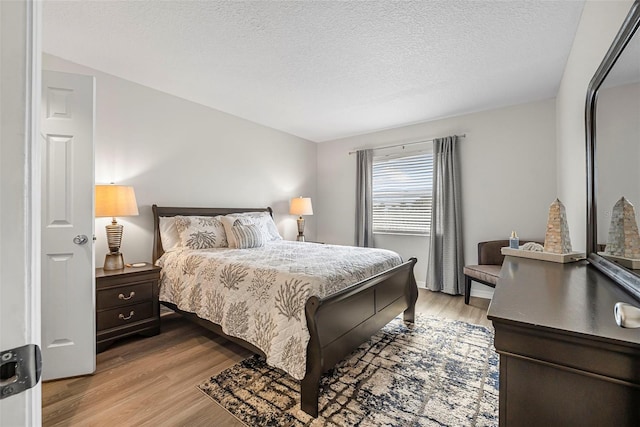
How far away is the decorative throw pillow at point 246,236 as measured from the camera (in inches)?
125

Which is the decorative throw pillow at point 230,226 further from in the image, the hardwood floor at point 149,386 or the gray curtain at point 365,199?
the gray curtain at point 365,199

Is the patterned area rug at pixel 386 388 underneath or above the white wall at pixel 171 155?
underneath

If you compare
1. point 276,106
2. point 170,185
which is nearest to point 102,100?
point 170,185

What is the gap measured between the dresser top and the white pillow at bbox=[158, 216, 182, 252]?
3026mm

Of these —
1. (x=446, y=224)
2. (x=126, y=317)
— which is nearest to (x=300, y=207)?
(x=446, y=224)

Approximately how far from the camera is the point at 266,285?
78.8 inches

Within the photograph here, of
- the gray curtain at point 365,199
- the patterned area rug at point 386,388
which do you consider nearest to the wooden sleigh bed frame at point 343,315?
the patterned area rug at point 386,388

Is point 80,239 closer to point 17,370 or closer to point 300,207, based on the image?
point 17,370

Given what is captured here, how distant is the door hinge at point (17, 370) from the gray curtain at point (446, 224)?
4185 millimetres

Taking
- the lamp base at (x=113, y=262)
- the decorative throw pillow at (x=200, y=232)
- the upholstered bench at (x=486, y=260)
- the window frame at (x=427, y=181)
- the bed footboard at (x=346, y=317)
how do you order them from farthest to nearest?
the window frame at (x=427, y=181)
the upholstered bench at (x=486, y=260)
the decorative throw pillow at (x=200, y=232)
the lamp base at (x=113, y=262)
the bed footboard at (x=346, y=317)

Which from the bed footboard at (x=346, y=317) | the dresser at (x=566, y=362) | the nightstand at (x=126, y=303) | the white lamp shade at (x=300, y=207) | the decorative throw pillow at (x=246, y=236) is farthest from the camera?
the white lamp shade at (x=300, y=207)

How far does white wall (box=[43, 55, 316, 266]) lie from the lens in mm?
2848

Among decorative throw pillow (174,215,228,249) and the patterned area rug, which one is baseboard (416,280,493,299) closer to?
the patterned area rug

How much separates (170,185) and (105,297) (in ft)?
4.67
